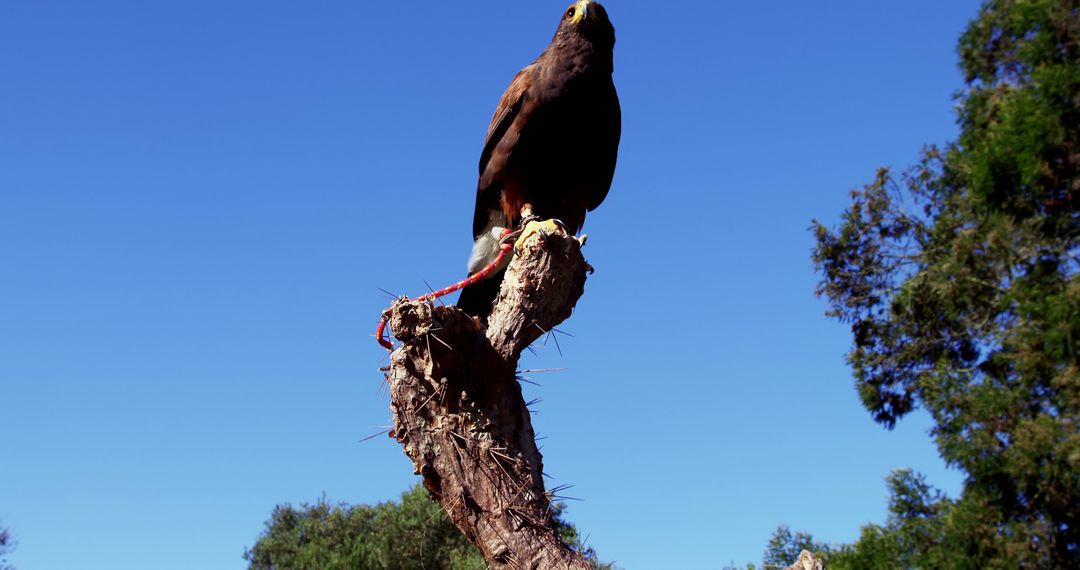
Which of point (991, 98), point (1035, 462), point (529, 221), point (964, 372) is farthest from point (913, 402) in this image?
point (529, 221)

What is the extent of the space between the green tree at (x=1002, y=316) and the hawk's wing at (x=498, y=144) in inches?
349

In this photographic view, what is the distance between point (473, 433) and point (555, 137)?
6.00 ft

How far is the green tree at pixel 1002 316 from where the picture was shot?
1096 centimetres

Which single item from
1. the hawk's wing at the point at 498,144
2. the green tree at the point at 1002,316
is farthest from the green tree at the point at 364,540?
the hawk's wing at the point at 498,144

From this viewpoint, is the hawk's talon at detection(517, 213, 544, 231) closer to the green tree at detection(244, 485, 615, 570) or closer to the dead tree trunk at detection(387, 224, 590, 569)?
the dead tree trunk at detection(387, 224, 590, 569)

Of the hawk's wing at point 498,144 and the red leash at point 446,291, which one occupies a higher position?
the hawk's wing at point 498,144

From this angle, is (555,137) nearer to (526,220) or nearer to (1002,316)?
(526,220)

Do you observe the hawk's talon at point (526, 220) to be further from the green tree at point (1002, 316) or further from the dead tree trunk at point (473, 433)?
the green tree at point (1002, 316)

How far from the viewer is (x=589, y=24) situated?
475cm

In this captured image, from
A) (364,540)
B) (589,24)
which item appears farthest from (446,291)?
(364,540)

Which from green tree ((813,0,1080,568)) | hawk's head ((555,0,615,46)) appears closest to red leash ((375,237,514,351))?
hawk's head ((555,0,615,46))

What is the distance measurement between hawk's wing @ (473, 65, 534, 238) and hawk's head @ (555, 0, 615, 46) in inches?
Answer: 13.0

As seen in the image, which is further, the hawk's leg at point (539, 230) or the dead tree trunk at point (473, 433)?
the hawk's leg at point (539, 230)

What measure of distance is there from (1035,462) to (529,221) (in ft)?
30.8
